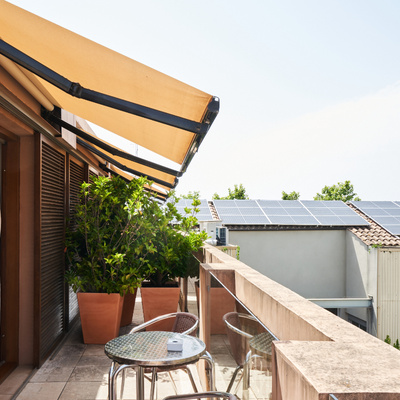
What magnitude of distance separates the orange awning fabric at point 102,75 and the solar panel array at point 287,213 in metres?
13.3

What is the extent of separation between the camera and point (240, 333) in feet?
7.62

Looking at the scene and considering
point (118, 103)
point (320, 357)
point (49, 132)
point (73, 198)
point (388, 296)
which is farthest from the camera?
point (388, 296)

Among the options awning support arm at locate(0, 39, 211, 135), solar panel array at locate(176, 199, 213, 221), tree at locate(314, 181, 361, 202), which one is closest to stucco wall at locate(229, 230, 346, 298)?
solar panel array at locate(176, 199, 213, 221)

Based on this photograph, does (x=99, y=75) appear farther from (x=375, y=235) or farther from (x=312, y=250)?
(x=375, y=235)

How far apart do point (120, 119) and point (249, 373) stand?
324 cm

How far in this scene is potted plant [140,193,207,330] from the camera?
19.1 feet

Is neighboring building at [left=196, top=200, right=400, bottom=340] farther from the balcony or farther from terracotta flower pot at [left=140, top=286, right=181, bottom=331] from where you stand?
the balcony

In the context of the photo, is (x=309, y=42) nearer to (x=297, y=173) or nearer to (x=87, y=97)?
(x=87, y=97)

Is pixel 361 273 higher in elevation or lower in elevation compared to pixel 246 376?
lower

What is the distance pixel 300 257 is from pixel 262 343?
52.2 feet

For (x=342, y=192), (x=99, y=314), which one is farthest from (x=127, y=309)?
(x=342, y=192)

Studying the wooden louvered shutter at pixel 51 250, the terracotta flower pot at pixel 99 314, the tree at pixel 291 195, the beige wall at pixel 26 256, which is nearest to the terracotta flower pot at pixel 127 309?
the terracotta flower pot at pixel 99 314

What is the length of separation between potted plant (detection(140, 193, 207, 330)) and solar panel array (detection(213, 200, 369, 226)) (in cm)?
1047

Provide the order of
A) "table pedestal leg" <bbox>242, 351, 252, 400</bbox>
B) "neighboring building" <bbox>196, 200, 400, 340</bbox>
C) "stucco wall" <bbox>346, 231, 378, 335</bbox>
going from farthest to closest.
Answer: "neighboring building" <bbox>196, 200, 400, 340</bbox> → "stucco wall" <bbox>346, 231, 378, 335</bbox> → "table pedestal leg" <bbox>242, 351, 252, 400</bbox>
